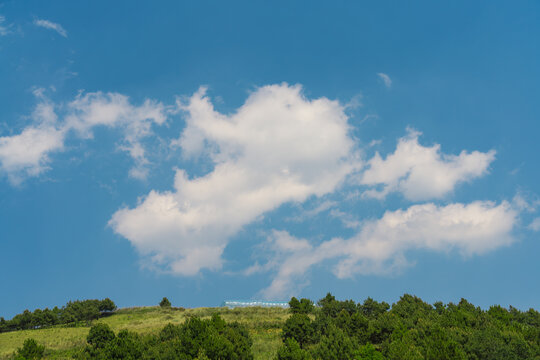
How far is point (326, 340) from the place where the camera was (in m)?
32.0

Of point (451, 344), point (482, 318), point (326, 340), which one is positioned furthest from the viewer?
point (482, 318)

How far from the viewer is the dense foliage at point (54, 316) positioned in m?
68.9

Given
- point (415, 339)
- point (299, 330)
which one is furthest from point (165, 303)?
point (415, 339)

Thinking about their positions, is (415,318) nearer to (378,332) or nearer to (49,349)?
(378,332)

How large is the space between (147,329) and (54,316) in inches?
1124

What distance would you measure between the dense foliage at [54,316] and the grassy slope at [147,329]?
11.5 feet

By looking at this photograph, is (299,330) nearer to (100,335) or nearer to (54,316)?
(100,335)

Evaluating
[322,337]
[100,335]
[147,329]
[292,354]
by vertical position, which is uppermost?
[100,335]

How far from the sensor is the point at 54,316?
7062 cm

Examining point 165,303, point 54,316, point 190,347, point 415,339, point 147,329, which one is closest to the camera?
point 190,347

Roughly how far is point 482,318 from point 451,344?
2055 centimetres

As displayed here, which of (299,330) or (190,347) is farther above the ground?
(190,347)

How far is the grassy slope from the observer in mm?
43281

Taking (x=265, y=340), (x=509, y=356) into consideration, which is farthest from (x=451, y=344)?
(x=265, y=340)
